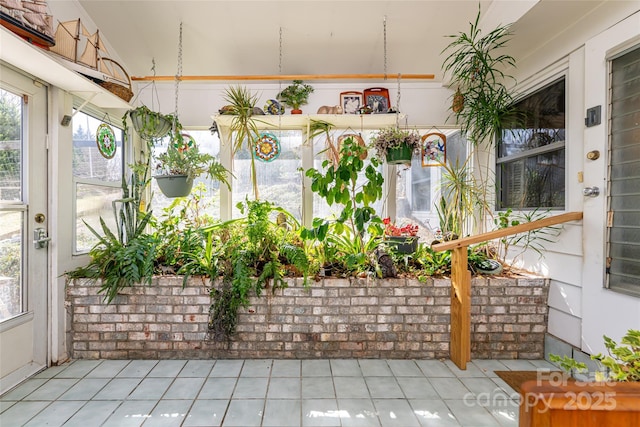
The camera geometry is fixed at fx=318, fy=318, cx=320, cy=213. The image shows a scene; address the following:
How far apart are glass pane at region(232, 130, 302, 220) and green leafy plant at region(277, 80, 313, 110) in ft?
1.10

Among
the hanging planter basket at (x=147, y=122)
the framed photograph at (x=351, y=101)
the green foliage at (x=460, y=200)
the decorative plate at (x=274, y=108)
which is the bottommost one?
the green foliage at (x=460, y=200)

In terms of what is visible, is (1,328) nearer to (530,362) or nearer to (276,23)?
(276,23)

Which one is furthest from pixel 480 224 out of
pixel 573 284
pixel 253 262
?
pixel 253 262

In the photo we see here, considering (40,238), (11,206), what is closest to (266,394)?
(40,238)

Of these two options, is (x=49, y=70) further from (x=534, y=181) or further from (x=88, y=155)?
(x=534, y=181)

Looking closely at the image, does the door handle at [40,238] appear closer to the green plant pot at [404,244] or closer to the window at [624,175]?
the green plant pot at [404,244]

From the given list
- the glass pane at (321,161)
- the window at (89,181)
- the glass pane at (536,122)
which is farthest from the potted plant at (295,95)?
the glass pane at (536,122)

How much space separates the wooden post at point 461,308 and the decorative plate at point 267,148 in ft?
6.80

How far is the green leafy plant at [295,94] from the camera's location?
128 inches

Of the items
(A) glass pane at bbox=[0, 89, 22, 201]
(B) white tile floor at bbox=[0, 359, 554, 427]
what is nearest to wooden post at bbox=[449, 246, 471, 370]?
(B) white tile floor at bbox=[0, 359, 554, 427]

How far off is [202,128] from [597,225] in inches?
138

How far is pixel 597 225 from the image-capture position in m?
2.05

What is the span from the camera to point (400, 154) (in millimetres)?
2650

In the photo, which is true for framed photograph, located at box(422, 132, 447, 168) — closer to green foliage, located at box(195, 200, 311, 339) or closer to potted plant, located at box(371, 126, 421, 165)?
potted plant, located at box(371, 126, 421, 165)
